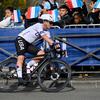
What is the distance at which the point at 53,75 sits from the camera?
998 cm

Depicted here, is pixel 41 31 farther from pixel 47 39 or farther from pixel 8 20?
pixel 8 20

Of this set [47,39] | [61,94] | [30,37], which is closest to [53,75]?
[61,94]

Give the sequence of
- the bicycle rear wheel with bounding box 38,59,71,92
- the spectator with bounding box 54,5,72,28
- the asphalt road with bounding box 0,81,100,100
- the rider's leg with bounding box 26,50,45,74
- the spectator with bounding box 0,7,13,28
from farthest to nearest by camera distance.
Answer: the spectator with bounding box 0,7,13,28, the spectator with bounding box 54,5,72,28, the rider's leg with bounding box 26,50,45,74, the bicycle rear wheel with bounding box 38,59,71,92, the asphalt road with bounding box 0,81,100,100

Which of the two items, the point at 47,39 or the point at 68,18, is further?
the point at 68,18

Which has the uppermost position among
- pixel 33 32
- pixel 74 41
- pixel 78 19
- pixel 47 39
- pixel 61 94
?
pixel 78 19

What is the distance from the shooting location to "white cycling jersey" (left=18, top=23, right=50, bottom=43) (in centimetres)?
976

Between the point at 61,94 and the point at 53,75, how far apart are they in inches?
20.9

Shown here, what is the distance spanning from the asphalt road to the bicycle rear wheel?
0.55 feet

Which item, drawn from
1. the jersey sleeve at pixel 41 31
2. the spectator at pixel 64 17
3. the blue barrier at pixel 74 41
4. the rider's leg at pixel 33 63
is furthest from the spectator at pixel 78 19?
the jersey sleeve at pixel 41 31

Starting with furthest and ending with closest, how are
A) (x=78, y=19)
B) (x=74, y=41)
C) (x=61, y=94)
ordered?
(x=78, y=19) < (x=74, y=41) < (x=61, y=94)

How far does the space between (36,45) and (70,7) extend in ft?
6.10

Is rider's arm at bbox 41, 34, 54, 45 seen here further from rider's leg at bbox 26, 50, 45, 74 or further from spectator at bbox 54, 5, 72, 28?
spectator at bbox 54, 5, 72, 28

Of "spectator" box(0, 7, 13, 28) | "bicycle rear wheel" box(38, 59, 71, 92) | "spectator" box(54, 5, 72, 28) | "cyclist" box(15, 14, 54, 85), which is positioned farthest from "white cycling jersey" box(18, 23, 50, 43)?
"spectator" box(0, 7, 13, 28)

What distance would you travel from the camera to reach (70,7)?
479 inches
